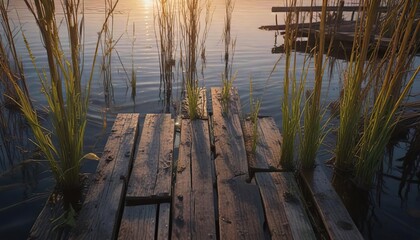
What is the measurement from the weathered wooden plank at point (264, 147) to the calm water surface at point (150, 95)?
447mm

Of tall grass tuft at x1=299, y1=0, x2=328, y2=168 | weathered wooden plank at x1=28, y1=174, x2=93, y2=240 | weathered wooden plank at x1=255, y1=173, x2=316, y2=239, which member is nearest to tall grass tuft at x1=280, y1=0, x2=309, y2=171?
tall grass tuft at x1=299, y1=0, x2=328, y2=168

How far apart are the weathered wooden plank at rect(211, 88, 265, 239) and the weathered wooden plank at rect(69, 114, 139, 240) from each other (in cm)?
55

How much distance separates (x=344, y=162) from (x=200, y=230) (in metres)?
1.19

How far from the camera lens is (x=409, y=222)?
2012 mm

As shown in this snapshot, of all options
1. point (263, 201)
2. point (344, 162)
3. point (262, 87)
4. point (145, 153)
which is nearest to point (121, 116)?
point (145, 153)

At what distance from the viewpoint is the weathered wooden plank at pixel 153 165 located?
6.03ft

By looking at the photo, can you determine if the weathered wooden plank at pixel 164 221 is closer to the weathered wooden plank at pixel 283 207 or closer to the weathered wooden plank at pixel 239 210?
the weathered wooden plank at pixel 239 210

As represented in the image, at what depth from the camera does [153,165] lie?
2.18m

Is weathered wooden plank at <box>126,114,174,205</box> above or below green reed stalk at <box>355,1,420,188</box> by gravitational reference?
below

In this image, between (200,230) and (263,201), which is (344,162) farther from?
(200,230)

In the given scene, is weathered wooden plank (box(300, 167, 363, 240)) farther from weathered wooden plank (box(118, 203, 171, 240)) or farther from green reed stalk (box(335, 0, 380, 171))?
weathered wooden plank (box(118, 203, 171, 240))

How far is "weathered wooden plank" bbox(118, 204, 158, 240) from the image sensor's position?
1.55 m

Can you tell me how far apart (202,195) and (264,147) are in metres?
0.81

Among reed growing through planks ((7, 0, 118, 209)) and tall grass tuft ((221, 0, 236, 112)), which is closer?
reed growing through planks ((7, 0, 118, 209))
